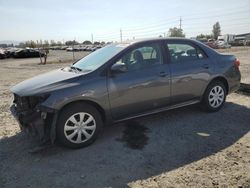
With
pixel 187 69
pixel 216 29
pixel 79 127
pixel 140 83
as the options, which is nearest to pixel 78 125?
pixel 79 127

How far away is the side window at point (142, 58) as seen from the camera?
4.49 m

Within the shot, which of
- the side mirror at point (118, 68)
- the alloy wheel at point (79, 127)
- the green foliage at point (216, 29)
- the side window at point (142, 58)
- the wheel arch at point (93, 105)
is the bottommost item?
the alloy wheel at point (79, 127)

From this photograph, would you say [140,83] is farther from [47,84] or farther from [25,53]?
[25,53]

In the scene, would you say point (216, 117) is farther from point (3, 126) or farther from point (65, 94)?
point (3, 126)

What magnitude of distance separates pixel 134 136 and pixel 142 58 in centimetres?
138

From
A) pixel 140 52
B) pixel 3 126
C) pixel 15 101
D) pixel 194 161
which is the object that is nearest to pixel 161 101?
pixel 140 52

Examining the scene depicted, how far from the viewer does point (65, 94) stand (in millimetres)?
3859

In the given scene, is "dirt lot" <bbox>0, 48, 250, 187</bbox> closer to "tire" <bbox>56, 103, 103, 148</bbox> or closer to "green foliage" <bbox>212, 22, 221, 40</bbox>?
"tire" <bbox>56, 103, 103, 148</bbox>

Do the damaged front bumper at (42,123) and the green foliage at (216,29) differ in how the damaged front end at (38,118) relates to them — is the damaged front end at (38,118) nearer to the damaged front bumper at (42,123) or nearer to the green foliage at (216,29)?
the damaged front bumper at (42,123)

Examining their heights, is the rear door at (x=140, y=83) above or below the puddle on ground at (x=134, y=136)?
above

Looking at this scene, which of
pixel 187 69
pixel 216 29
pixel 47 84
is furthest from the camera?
pixel 216 29

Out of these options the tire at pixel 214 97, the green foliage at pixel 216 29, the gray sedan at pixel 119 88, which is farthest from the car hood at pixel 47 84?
the green foliage at pixel 216 29

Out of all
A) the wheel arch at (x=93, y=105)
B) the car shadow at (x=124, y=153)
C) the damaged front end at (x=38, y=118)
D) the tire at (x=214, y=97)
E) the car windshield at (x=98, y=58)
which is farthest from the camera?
the tire at (x=214, y=97)

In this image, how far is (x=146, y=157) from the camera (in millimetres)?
3756
